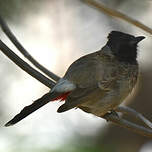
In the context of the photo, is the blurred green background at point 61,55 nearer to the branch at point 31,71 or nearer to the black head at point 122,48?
the black head at point 122,48

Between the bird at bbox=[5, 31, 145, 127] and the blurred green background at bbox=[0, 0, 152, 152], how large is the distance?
103cm

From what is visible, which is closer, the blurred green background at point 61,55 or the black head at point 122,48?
the black head at point 122,48

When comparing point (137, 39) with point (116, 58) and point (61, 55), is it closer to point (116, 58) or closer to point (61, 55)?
point (116, 58)

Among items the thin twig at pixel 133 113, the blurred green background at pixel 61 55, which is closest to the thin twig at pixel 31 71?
the thin twig at pixel 133 113

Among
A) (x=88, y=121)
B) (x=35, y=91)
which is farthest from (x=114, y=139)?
(x=35, y=91)

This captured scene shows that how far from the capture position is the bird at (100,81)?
151 inches

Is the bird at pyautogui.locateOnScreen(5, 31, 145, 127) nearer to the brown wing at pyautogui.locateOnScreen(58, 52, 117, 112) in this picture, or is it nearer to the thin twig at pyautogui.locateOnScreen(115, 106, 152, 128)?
the brown wing at pyautogui.locateOnScreen(58, 52, 117, 112)

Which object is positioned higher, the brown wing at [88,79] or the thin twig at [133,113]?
the brown wing at [88,79]

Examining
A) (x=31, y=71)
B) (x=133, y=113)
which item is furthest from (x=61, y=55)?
(x=31, y=71)

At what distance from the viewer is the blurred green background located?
228 inches

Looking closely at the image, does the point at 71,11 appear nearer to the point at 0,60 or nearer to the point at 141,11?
the point at 141,11

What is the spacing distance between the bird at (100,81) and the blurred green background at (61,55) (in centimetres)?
103

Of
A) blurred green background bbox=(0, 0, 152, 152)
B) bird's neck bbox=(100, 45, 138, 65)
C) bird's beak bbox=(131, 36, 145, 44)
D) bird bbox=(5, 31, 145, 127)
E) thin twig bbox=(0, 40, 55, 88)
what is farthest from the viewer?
blurred green background bbox=(0, 0, 152, 152)

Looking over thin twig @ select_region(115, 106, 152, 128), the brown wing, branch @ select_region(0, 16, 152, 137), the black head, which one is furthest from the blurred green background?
branch @ select_region(0, 16, 152, 137)
